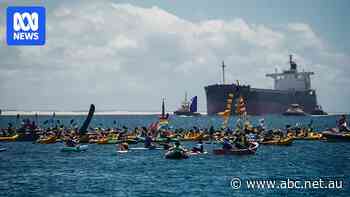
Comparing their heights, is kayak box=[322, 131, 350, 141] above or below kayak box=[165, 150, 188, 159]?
above

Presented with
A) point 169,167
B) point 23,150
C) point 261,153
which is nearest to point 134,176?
point 169,167

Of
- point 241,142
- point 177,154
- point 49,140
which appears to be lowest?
point 177,154

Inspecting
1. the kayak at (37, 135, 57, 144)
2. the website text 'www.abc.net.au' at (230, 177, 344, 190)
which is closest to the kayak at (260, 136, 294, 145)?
the website text 'www.abc.net.au' at (230, 177, 344, 190)

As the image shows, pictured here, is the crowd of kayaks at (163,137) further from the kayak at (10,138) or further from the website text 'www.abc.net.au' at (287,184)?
the website text 'www.abc.net.au' at (287,184)

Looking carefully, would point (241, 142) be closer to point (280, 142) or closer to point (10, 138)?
point (280, 142)

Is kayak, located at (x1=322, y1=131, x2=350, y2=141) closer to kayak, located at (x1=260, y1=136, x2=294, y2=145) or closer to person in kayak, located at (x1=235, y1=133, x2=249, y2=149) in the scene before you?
kayak, located at (x1=260, y1=136, x2=294, y2=145)

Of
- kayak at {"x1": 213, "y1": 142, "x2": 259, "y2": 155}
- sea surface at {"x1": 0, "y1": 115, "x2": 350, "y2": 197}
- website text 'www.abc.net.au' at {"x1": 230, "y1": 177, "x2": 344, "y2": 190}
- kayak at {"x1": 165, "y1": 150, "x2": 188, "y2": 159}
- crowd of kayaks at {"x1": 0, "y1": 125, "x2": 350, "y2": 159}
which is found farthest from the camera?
crowd of kayaks at {"x1": 0, "y1": 125, "x2": 350, "y2": 159}

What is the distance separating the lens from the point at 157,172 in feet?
154

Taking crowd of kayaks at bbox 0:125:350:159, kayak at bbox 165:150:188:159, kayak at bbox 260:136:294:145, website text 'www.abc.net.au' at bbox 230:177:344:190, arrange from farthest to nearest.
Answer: crowd of kayaks at bbox 0:125:350:159, kayak at bbox 260:136:294:145, kayak at bbox 165:150:188:159, website text 'www.abc.net.au' at bbox 230:177:344:190

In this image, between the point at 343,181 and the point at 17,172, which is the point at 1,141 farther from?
the point at 343,181

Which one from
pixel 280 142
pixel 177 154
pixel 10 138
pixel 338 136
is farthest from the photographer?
pixel 10 138

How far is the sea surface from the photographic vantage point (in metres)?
37.7

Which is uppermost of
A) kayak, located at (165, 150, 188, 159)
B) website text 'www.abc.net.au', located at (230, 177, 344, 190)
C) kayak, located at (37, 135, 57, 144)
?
kayak, located at (37, 135, 57, 144)

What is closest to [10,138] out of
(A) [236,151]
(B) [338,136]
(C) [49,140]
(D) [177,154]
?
(C) [49,140]
